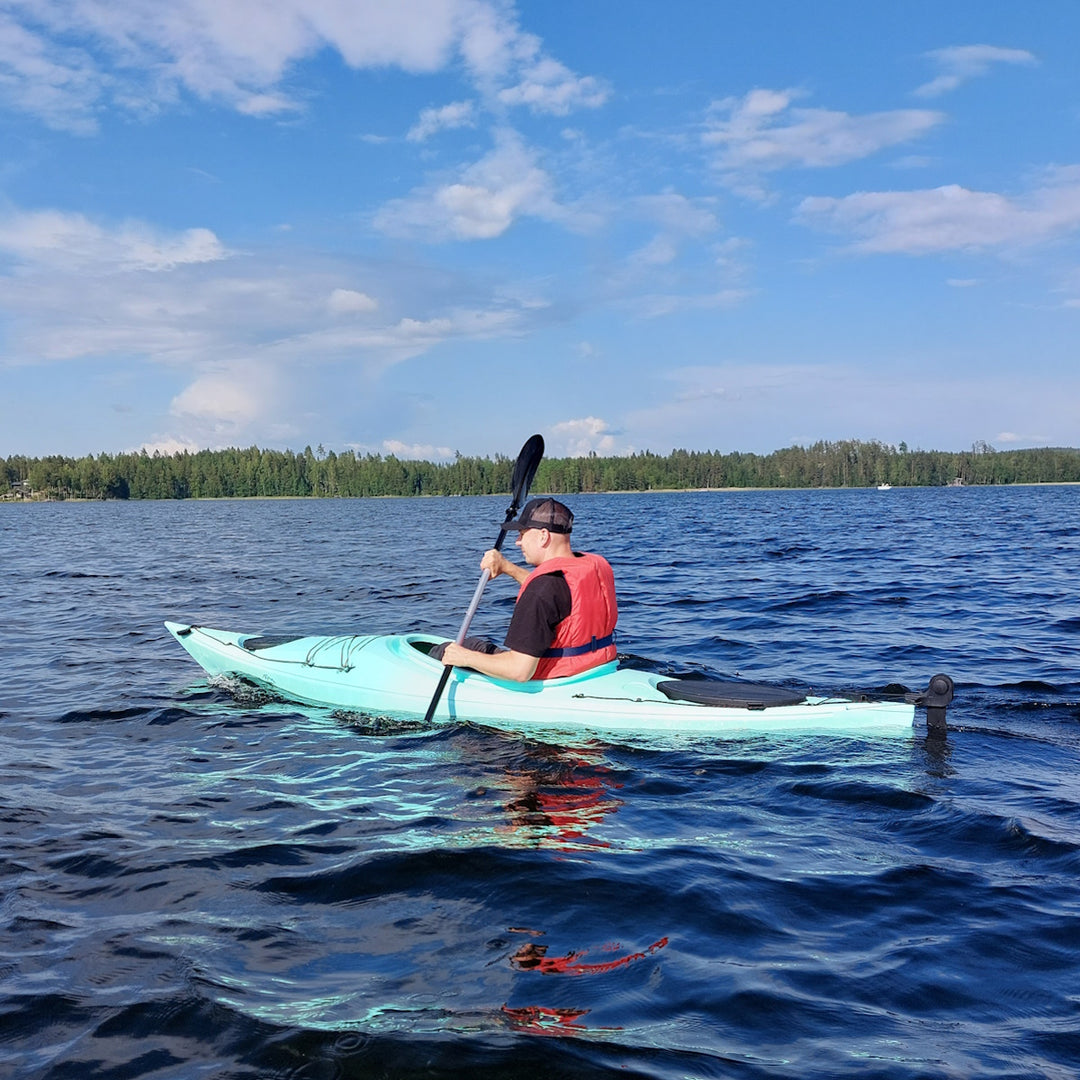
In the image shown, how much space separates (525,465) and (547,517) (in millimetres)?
2631

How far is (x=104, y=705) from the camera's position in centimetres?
821

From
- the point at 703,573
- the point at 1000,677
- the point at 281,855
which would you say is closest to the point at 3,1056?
the point at 281,855

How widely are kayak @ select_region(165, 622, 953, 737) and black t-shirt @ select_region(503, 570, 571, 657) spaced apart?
506 millimetres

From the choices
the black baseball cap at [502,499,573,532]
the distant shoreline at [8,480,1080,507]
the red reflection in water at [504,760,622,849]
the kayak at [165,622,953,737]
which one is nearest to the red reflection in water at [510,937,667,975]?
the red reflection in water at [504,760,622,849]

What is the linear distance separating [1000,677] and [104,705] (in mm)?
8726

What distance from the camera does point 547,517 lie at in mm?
6559

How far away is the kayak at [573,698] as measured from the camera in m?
6.45

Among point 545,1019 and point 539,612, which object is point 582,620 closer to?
point 539,612

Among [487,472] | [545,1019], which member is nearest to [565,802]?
[545,1019]

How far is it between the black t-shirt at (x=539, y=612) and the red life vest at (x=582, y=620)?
0.21 ft

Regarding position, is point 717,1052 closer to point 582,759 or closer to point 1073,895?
point 1073,895

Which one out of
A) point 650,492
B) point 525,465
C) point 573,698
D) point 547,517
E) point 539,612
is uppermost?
point 650,492

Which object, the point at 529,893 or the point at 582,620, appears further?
the point at 582,620

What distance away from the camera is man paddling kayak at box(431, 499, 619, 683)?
6.45m
